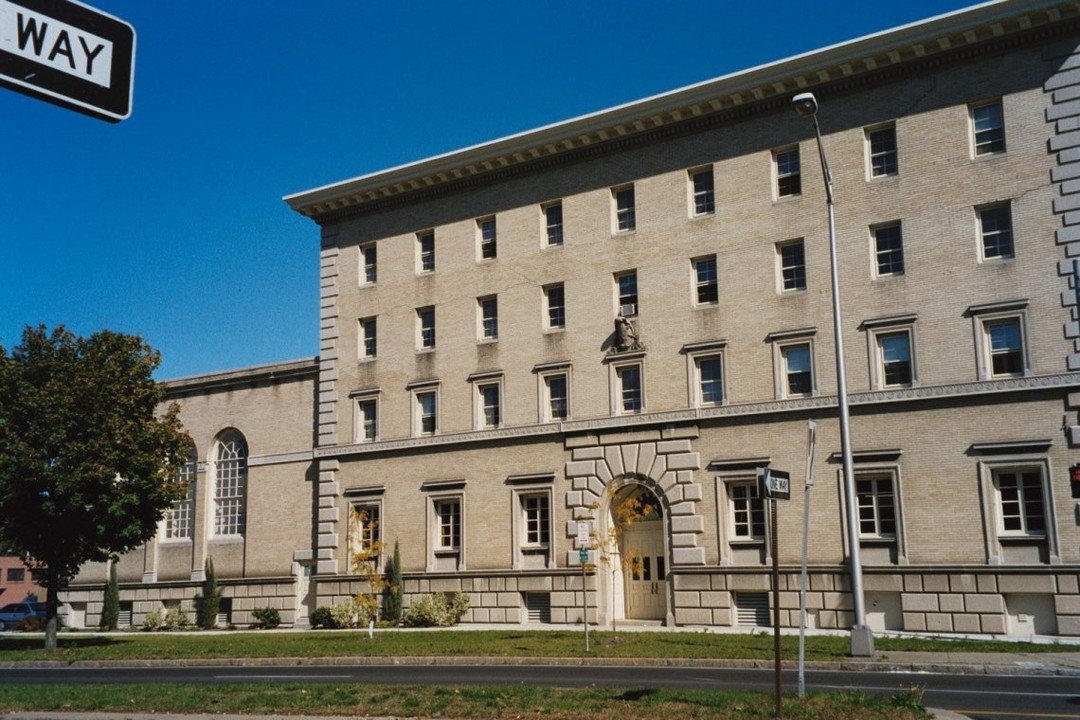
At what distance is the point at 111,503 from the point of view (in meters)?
34.8

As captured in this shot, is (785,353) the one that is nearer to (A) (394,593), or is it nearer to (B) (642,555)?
(B) (642,555)

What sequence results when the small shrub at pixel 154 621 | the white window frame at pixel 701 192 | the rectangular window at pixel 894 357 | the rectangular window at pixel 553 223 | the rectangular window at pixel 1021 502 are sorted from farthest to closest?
the small shrub at pixel 154 621
the rectangular window at pixel 553 223
the white window frame at pixel 701 192
the rectangular window at pixel 894 357
the rectangular window at pixel 1021 502

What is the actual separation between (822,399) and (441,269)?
1604cm

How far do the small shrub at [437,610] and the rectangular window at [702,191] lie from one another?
15.8 metres

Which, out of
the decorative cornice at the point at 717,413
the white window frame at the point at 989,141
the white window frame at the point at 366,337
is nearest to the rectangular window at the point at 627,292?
the decorative cornice at the point at 717,413

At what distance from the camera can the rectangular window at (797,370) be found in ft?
107

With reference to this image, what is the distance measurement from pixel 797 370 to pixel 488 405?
11.8 metres

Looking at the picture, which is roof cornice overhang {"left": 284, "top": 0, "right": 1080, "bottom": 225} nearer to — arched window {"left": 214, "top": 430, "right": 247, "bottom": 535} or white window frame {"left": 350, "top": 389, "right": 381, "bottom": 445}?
white window frame {"left": 350, "top": 389, "right": 381, "bottom": 445}

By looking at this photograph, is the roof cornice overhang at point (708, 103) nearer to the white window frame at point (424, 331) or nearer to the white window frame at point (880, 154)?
the white window frame at point (880, 154)

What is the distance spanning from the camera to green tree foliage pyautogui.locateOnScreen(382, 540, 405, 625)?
38438 millimetres

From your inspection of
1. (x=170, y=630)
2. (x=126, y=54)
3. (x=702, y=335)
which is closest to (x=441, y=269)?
(x=702, y=335)

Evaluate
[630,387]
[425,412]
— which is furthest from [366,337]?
[630,387]

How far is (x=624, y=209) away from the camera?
1469 inches

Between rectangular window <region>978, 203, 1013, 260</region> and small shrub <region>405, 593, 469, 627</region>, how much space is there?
20580 mm
